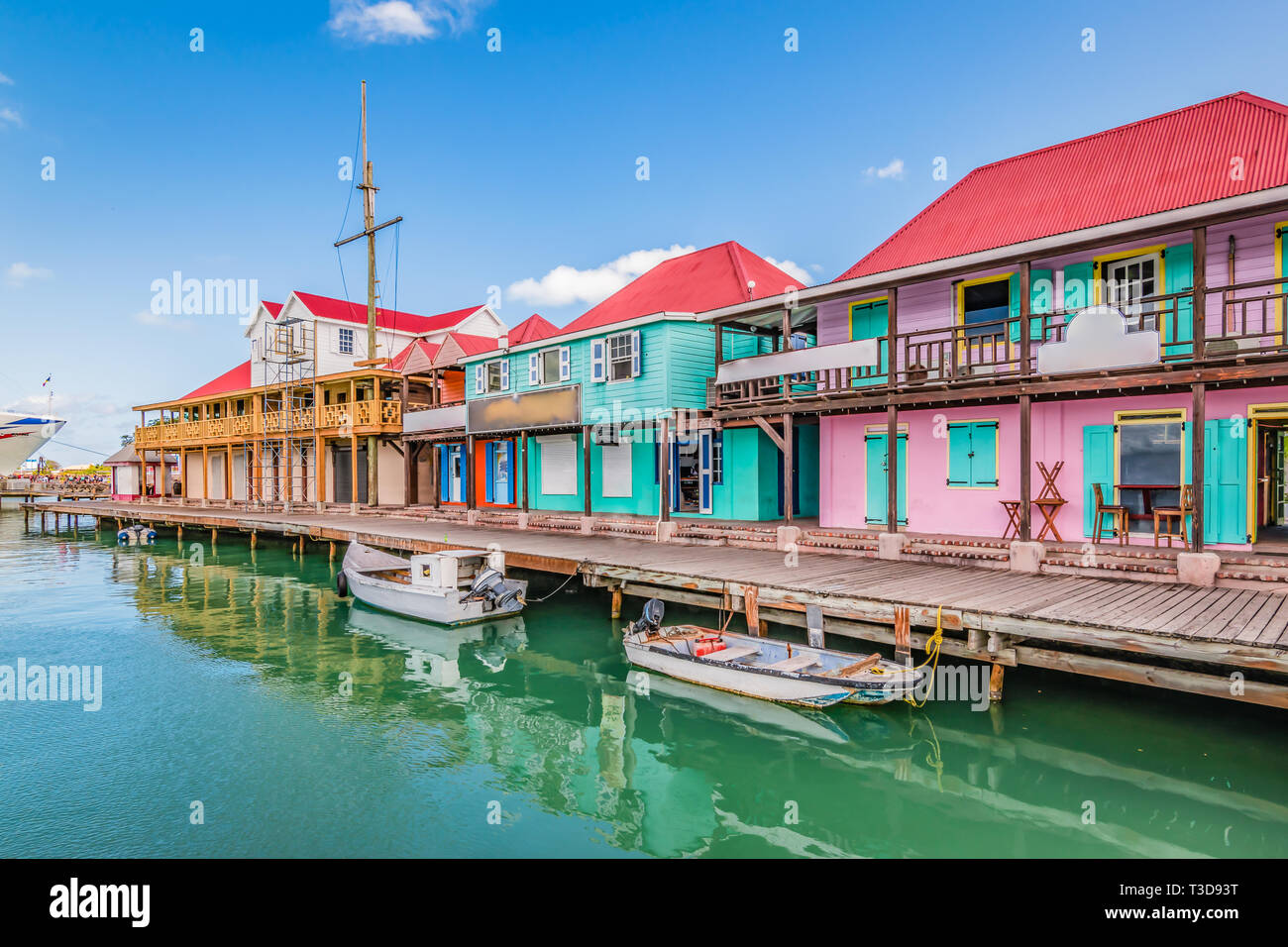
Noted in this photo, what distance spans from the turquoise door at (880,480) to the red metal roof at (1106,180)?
4.04 metres

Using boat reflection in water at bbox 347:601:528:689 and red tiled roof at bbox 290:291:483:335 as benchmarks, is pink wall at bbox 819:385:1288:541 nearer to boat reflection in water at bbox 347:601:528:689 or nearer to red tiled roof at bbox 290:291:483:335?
boat reflection in water at bbox 347:601:528:689

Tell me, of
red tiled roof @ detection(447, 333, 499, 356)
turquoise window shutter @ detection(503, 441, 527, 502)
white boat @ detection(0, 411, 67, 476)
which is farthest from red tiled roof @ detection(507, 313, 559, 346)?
white boat @ detection(0, 411, 67, 476)

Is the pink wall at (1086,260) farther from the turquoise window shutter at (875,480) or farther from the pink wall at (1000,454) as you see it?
the turquoise window shutter at (875,480)

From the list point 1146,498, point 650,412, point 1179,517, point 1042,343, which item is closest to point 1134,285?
point 1042,343

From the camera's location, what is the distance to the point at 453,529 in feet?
74.4

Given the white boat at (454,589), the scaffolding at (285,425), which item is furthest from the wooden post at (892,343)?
the scaffolding at (285,425)

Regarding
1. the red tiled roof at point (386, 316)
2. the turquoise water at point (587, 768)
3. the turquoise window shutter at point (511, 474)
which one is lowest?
the turquoise water at point (587, 768)

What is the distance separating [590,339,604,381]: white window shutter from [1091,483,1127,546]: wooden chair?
12772mm

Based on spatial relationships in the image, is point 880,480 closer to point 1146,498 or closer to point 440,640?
point 1146,498

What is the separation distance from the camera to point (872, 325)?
1695cm

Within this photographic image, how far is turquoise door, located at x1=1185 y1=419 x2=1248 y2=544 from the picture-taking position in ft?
39.4

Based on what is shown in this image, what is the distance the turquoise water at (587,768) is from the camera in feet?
22.9
